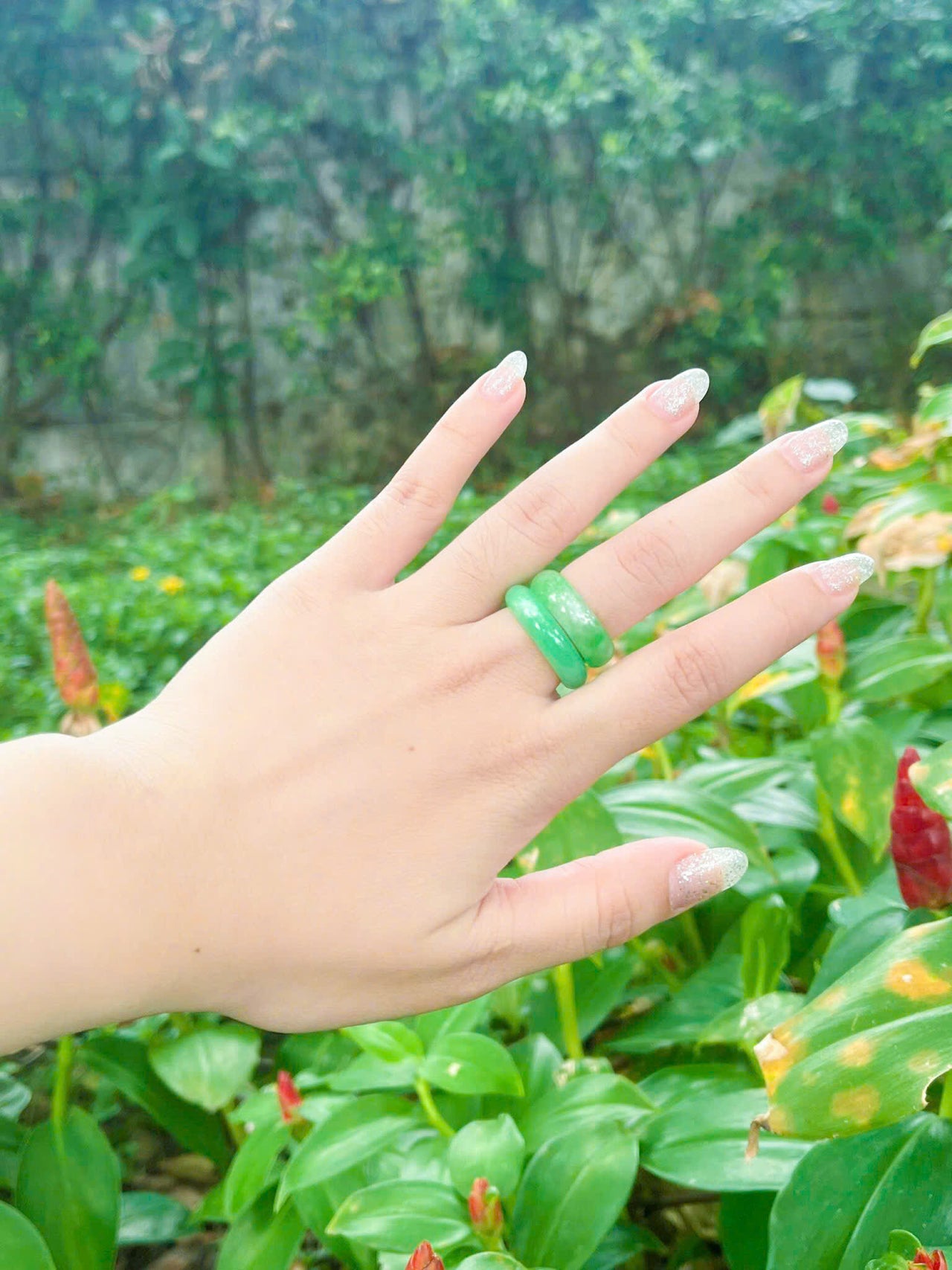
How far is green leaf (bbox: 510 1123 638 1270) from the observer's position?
70cm

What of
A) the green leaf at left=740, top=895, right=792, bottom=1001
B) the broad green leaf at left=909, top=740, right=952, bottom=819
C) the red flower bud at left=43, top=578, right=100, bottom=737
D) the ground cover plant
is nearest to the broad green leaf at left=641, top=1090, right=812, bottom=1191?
the ground cover plant

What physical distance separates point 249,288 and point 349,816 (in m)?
5.22

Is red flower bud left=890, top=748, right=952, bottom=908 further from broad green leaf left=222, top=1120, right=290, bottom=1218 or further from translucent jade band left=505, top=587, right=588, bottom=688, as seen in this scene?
broad green leaf left=222, top=1120, right=290, bottom=1218

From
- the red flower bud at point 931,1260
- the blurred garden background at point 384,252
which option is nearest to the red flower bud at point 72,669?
the red flower bud at point 931,1260

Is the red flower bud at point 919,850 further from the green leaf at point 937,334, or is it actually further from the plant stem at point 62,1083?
the plant stem at point 62,1083

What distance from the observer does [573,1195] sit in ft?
2.36

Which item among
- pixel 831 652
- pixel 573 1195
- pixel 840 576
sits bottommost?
pixel 573 1195

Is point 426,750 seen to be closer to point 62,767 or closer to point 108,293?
point 62,767

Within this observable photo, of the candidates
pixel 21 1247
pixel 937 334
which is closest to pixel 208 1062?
pixel 21 1247

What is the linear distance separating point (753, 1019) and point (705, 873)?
0.47 ft

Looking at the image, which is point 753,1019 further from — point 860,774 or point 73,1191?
point 73,1191

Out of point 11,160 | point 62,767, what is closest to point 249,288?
point 11,160

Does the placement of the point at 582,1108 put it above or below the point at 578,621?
below

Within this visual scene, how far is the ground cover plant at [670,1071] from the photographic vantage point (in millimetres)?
583
